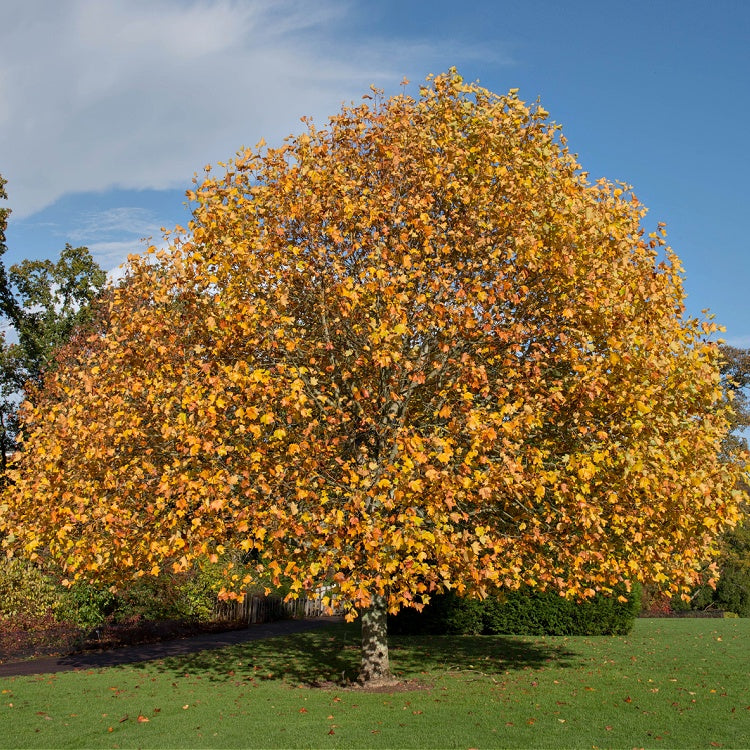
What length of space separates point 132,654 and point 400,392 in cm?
1189

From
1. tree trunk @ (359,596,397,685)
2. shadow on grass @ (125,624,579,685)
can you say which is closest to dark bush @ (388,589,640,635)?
shadow on grass @ (125,624,579,685)

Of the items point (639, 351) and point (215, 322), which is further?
point (215, 322)

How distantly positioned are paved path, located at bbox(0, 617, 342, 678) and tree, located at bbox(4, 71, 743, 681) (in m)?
6.02

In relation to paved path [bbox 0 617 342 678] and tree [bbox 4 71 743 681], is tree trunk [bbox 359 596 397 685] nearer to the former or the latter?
tree [bbox 4 71 743 681]

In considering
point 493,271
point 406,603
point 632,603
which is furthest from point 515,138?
point 632,603

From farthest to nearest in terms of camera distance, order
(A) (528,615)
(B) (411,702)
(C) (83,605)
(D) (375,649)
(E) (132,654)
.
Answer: (A) (528,615) < (C) (83,605) < (E) (132,654) < (D) (375,649) < (B) (411,702)

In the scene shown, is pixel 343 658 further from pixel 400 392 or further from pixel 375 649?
pixel 400 392

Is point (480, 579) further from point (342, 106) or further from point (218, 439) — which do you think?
point (342, 106)

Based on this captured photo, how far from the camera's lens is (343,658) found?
16.8 m

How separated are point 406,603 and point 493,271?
230 inches

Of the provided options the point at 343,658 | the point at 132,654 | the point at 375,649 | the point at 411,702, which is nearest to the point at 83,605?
the point at 132,654

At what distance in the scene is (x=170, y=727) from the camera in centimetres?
1020

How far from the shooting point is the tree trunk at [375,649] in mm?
13125

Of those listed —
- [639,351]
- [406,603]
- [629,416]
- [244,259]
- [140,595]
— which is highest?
[244,259]
